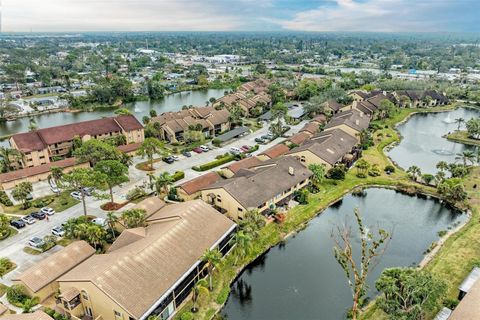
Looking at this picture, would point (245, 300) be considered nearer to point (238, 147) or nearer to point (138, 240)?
point (138, 240)

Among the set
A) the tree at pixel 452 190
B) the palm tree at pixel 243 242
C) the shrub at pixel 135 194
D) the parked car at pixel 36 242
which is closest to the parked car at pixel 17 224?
the parked car at pixel 36 242

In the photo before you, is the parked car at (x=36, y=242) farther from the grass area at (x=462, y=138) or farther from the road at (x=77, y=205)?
the grass area at (x=462, y=138)

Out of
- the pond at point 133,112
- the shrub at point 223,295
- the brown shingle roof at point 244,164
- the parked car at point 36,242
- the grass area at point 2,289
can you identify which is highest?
the brown shingle roof at point 244,164

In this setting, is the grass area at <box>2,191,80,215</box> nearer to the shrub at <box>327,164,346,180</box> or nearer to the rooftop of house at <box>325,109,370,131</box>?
the shrub at <box>327,164,346,180</box>

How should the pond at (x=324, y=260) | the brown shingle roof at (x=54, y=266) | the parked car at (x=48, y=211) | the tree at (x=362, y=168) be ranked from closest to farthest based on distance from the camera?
the brown shingle roof at (x=54, y=266)
the pond at (x=324, y=260)
the parked car at (x=48, y=211)
the tree at (x=362, y=168)

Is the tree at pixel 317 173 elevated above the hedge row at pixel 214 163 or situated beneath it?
elevated above

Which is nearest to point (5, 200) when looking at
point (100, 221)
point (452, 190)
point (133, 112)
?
point (100, 221)
